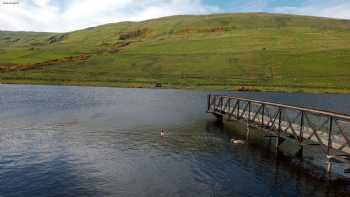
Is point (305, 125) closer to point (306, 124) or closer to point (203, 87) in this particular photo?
point (306, 124)

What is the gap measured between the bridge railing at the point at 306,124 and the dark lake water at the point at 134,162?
2862 mm

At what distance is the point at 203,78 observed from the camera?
13512 centimetres

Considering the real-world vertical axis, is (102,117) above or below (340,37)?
below

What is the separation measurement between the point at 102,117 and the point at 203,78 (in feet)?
260

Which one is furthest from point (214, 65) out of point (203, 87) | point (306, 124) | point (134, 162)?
point (134, 162)

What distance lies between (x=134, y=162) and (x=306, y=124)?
2002 cm

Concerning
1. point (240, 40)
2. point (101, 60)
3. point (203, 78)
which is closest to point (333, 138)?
point (203, 78)

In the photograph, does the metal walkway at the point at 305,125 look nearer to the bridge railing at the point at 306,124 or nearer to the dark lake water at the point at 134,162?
the bridge railing at the point at 306,124

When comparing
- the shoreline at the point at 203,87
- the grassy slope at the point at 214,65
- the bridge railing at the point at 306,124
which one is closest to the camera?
the bridge railing at the point at 306,124

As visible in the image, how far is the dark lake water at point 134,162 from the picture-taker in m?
26.7

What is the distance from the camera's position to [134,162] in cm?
3306

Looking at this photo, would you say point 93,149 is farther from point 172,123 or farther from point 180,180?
point 172,123

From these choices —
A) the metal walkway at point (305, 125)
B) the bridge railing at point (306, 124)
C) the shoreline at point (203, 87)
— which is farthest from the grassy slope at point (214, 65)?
the bridge railing at point (306, 124)

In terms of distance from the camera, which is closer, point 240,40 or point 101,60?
point 101,60
